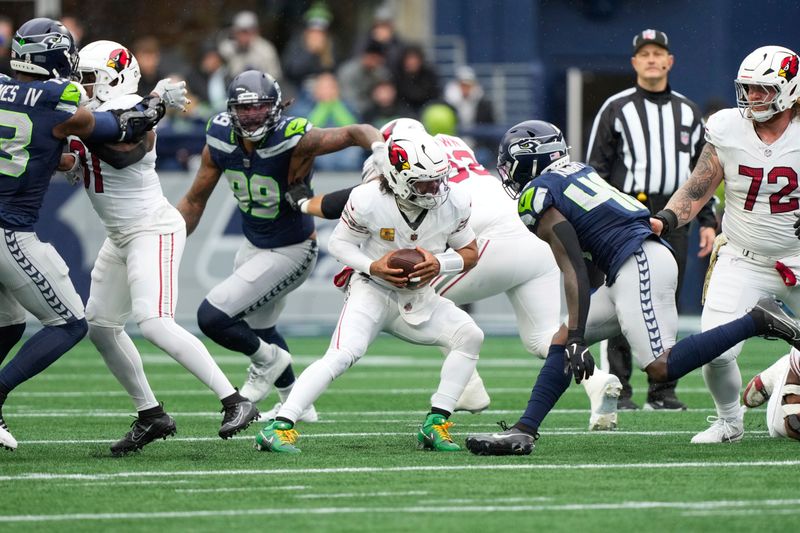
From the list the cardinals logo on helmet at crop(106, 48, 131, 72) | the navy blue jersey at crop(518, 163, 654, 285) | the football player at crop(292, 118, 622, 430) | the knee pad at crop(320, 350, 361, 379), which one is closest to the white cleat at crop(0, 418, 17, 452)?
the knee pad at crop(320, 350, 361, 379)

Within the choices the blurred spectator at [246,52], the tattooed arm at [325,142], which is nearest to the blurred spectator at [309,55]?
the blurred spectator at [246,52]

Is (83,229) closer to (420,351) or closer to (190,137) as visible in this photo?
(190,137)

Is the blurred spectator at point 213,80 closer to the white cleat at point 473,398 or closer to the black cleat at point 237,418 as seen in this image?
the white cleat at point 473,398

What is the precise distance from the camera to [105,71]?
6305 mm

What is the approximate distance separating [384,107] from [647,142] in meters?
6.32

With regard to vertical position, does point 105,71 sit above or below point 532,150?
above

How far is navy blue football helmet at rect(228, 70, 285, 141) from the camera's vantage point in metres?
6.79

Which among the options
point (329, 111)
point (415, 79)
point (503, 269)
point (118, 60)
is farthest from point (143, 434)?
point (415, 79)

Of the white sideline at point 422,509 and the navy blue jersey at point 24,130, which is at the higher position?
the navy blue jersey at point 24,130

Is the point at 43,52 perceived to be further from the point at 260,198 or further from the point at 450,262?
the point at 450,262

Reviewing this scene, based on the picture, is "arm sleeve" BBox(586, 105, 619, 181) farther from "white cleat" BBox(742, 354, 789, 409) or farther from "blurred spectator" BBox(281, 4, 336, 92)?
"blurred spectator" BBox(281, 4, 336, 92)

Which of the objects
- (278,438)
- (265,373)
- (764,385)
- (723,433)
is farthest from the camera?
(265,373)

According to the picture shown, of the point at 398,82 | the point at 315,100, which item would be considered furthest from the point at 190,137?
the point at 398,82

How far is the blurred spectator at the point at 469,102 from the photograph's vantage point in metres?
14.7
